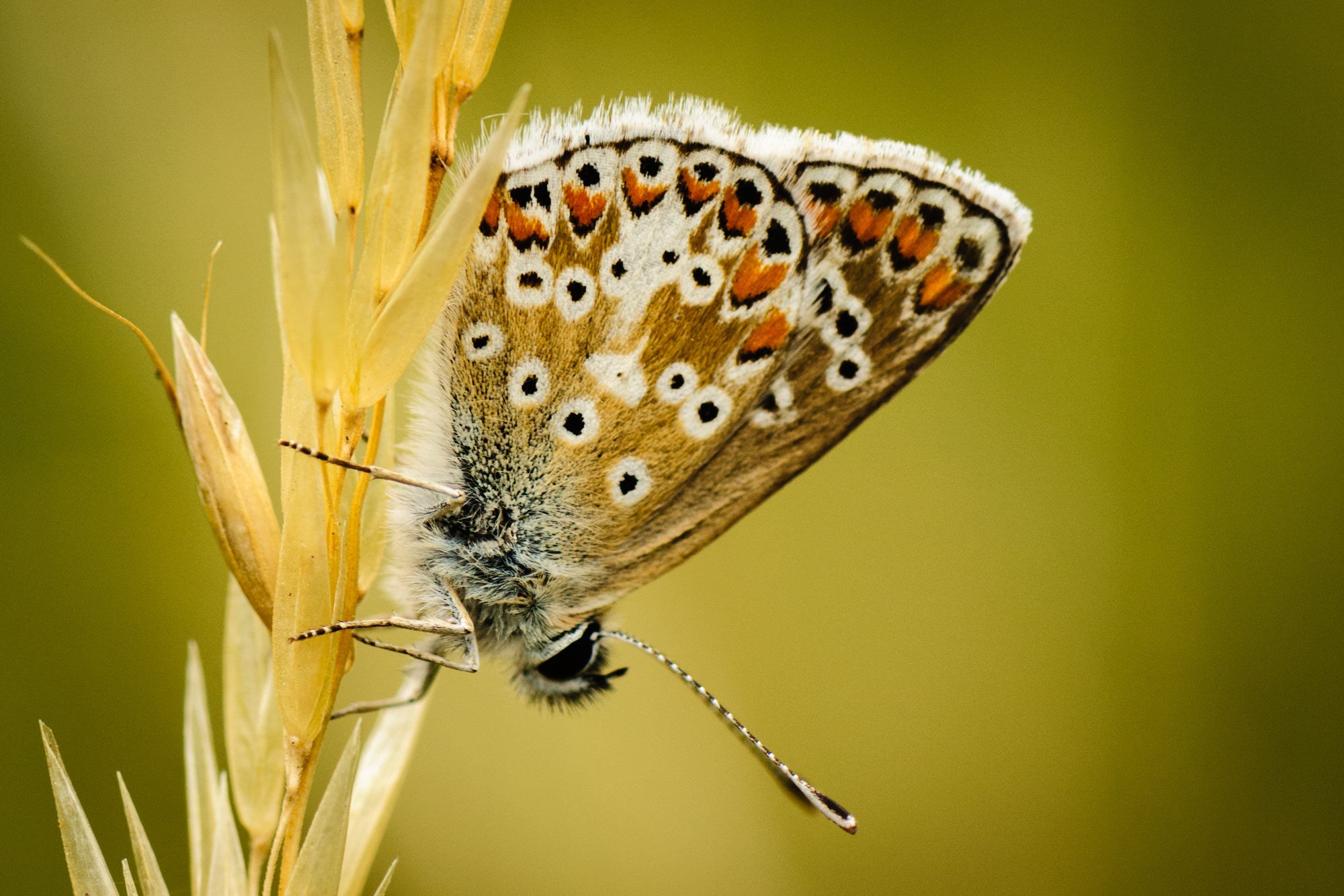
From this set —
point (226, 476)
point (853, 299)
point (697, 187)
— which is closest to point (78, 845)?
point (226, 476)

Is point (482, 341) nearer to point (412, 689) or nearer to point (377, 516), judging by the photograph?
point (377, 516)

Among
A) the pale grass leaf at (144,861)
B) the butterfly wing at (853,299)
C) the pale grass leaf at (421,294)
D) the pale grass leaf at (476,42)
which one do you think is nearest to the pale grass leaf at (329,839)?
the pale grass leaf at (144,861)

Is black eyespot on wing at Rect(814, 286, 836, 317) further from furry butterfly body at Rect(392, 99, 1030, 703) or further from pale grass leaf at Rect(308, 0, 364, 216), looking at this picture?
pale grass leaf at Rect(308, 0, 364, 216)

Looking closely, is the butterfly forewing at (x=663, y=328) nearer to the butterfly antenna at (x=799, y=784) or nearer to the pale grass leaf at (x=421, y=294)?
the butterfly antenna at (x=799, y=784)

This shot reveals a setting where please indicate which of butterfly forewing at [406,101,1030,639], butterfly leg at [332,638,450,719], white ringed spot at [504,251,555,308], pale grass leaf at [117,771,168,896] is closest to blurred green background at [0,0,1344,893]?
butterfly leg at [332,638,450,719]

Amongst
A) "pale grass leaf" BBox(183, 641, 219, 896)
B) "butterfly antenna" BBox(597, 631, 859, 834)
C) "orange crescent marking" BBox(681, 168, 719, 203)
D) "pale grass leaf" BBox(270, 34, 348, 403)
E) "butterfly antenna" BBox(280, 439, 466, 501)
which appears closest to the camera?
"pale grass leaf" BBox(270, 34, 348, 403)
